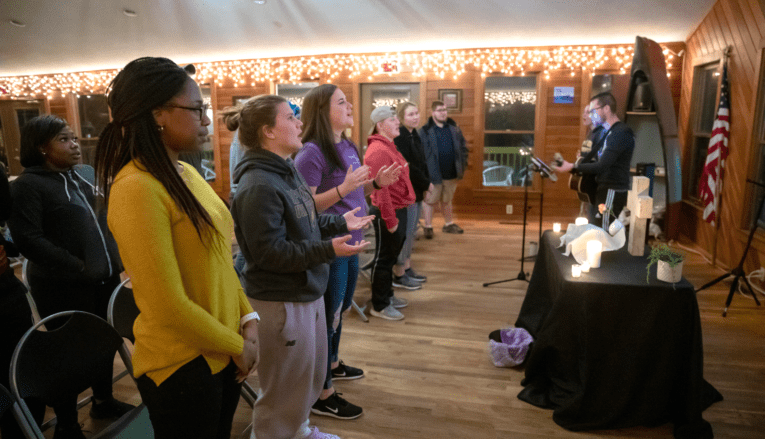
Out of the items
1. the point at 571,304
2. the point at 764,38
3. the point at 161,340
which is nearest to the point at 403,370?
the point at 571,304

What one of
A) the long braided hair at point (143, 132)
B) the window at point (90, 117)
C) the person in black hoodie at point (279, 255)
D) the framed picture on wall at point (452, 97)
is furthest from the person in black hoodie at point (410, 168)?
the window at point (90, 117)

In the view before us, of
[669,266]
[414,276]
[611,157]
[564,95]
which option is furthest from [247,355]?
[564,95]

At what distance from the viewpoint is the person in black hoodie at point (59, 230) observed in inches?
76.2

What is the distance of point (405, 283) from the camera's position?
160 inches

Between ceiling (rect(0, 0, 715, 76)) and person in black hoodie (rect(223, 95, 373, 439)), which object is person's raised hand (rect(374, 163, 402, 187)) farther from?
ceiling (rect(0, 0, 715, 76))

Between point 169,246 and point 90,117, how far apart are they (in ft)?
32.8

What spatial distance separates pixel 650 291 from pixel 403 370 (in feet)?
4.39

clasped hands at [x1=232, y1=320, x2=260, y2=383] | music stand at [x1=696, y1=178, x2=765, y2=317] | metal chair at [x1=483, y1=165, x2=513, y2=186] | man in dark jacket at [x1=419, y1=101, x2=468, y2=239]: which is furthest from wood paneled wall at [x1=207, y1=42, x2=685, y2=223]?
clasped hands at [x1=232, y1=320, x2=260, y2=383]

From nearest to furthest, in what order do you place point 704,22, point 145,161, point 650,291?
point 145,161 → point 650,291 → point 704,22

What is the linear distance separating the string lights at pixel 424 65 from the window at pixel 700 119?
2.32 feet

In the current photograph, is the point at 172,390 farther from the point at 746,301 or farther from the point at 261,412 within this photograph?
the point at 746,301

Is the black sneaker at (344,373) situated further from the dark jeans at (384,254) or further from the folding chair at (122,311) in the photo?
the folding chair at (122,311)

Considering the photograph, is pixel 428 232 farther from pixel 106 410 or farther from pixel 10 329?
pixel 10 329

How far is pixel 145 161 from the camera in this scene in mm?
973
